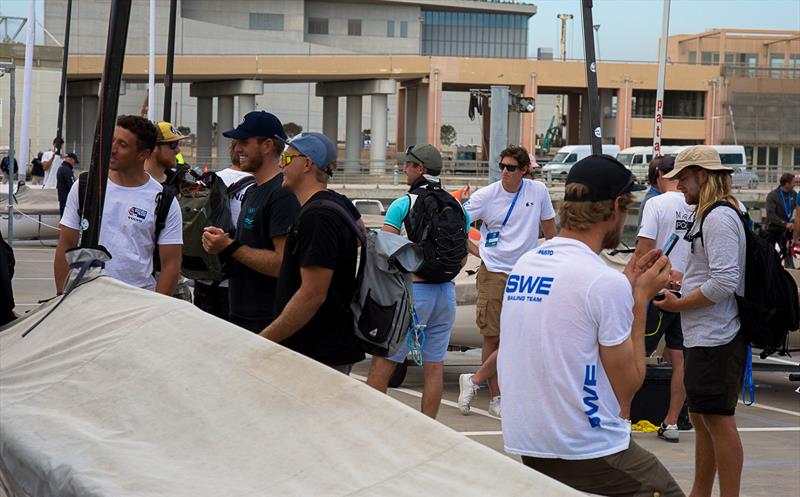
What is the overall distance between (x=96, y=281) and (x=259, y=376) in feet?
4.54

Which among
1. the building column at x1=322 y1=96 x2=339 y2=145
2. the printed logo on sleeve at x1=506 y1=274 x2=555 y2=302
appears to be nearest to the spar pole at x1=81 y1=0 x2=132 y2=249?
the printed logo on sleeve at x1=506 y1=274 x2=555 y2=302

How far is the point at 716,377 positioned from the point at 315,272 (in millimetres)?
2185

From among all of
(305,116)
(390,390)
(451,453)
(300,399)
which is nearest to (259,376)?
(300,399)

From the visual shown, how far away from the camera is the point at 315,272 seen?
5125 millimetres

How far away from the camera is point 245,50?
85562 millimetres

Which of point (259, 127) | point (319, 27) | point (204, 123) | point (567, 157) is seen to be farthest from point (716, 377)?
point (319, 27)

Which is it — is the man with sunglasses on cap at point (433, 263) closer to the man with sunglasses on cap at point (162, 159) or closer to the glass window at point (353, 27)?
the man with sunglasses on cap at point (162, 159)

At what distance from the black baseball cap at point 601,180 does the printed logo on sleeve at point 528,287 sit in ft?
1.04

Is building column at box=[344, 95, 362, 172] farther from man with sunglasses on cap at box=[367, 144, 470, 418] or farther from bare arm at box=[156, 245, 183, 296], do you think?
bare arm at box=[156, 245, 183, 296]

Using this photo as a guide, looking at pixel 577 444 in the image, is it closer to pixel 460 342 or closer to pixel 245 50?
pixel 460 342

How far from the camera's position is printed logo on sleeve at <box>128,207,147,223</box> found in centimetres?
634

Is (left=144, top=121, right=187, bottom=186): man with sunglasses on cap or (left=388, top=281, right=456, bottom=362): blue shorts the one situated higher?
(left=144, top=121, right=187, bottom=186): man with sunglasses on cap

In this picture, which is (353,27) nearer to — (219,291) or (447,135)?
(447,135)

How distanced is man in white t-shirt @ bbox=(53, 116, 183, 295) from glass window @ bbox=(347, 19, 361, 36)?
92.0 m
